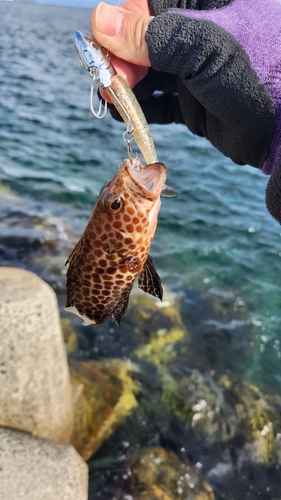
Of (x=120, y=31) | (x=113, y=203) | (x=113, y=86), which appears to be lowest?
(x=113, y=203)

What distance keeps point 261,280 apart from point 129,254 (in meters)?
7.26

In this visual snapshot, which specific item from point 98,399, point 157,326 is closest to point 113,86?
point 98,399

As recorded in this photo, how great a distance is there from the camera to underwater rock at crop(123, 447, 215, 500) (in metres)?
5.11

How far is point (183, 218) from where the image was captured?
442 inches

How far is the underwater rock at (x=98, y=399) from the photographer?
551 cm

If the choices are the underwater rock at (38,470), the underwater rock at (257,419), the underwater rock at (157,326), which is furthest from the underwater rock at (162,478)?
the underwater rock at (157,326)

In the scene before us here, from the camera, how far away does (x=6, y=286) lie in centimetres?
478

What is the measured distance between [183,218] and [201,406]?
585cm

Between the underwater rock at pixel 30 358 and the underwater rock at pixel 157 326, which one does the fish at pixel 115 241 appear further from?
the underwater rock at pixel 157 326

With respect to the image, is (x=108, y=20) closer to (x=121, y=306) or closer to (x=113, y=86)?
(x=113, y=86)

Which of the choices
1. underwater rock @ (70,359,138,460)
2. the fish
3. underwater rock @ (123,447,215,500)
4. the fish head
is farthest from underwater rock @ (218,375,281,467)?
the fish head

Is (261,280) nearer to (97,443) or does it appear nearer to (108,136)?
(97,443)

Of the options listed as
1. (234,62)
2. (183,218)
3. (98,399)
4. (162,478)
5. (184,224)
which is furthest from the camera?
(183,218)

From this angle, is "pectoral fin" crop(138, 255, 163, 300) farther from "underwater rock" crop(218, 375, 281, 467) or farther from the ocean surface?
the ocean surface
